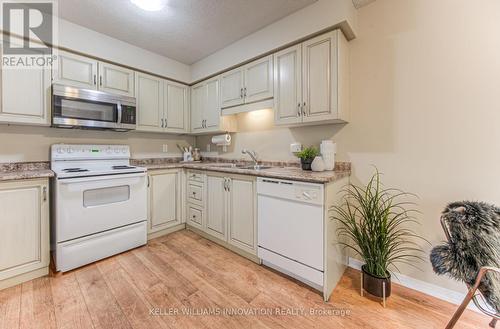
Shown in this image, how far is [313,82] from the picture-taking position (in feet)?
6.31

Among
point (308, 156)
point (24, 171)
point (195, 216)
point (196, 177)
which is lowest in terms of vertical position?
point (195, 216)

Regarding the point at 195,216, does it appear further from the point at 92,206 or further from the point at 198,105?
the point at 198,105

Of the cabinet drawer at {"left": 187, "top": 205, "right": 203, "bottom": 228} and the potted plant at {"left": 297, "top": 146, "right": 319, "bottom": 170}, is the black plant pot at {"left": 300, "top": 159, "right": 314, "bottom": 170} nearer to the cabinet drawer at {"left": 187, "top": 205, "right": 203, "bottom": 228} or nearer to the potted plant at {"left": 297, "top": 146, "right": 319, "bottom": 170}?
the potted plant at {"left": 297, "top": 146, "right": 319, "bottom": 170}

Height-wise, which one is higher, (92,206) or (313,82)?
(313,82)

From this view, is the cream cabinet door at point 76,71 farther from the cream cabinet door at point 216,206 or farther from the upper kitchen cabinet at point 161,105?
the cream cabinet door at point 216,206

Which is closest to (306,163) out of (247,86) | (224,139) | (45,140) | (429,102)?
(429,102)

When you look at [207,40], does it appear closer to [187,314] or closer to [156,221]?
[156,221]

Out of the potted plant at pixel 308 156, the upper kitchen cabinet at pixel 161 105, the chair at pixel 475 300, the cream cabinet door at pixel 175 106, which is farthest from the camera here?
the cream cabinet door at pixel 175 106

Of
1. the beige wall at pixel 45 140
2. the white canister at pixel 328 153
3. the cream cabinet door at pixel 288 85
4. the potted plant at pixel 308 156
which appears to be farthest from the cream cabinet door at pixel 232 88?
the beige wall at pixel 45 140

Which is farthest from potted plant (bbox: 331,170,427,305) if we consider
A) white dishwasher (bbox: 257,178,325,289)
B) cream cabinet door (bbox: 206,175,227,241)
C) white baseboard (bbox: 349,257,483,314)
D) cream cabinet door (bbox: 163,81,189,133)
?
cream cabinet door (bbox: 163,81,189,133)

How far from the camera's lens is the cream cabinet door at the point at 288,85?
2.02 meters

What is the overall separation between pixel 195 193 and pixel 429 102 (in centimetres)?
252

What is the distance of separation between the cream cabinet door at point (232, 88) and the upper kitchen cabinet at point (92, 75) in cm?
115

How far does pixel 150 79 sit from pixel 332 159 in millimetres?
2563
